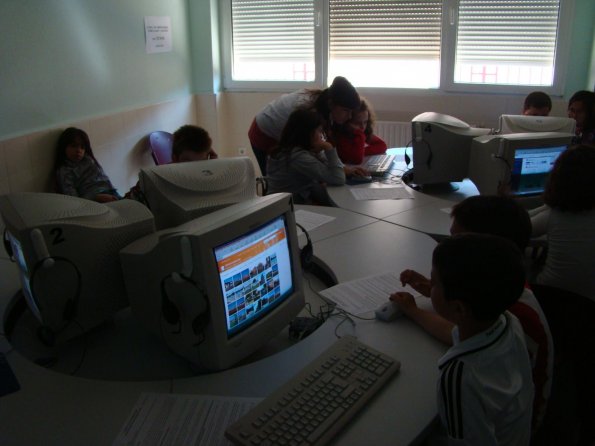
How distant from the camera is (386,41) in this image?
5.11m

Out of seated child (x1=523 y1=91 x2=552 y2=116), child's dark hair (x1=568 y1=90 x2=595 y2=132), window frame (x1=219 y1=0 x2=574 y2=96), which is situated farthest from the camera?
window frame (x1=219 y1=0 x2=574 y2=96)

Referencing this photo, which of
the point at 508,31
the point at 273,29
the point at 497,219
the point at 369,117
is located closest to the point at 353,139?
the point at 369,117

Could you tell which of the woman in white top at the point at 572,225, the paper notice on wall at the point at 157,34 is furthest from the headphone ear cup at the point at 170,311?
the paper notice on wall at the point at 157,34

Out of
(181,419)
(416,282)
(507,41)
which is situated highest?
(507,41)

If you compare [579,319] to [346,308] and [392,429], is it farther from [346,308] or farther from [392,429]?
[392,429]

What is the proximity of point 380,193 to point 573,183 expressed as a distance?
1.14 m

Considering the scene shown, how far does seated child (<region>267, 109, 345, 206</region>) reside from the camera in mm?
3072

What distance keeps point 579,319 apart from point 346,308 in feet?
2.49

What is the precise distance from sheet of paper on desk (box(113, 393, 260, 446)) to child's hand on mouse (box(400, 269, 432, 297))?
0.71m

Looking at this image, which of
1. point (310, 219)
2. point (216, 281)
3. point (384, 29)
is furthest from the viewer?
point (384, 29)

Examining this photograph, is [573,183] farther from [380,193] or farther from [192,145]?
[192,145]

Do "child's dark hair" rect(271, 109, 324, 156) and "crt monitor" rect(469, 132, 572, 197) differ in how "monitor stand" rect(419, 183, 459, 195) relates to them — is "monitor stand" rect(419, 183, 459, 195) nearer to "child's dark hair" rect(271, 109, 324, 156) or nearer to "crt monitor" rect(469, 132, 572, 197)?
"crt monitor" rect(469, 132, 572, 197)

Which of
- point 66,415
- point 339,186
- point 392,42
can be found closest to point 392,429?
point 66,415

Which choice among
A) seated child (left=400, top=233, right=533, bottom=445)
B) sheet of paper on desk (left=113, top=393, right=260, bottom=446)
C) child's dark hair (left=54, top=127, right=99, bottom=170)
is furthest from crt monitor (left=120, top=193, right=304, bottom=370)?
child's dark hair (left=54, top=127, right=99, bottom=170)
